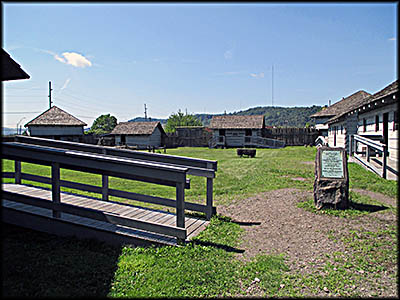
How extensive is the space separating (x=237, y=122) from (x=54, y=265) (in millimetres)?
39324

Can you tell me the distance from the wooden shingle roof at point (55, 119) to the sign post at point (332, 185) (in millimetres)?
39258

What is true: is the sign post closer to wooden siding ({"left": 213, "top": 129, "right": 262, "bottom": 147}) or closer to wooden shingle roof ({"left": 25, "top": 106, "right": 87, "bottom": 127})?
wooden siding ({"left": 213, "top": 129, "right": 262, "bottom": 147})

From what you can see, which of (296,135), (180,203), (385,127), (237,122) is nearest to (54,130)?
(237,122)

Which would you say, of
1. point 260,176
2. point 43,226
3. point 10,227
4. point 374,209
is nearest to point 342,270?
point 374,209

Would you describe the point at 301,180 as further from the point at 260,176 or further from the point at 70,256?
the point at 70,256

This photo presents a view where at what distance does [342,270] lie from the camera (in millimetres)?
4379

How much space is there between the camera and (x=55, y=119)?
134 ft

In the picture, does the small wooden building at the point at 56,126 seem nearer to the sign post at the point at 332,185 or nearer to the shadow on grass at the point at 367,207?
the sign post at the point at 332,185

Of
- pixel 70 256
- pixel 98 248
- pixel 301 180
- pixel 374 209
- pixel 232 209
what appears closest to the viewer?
pixel 70 256

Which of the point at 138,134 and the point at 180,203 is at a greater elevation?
the point at 138,134

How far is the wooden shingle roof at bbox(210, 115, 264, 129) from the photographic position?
41.4m

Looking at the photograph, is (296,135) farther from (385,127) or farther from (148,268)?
(148,268)

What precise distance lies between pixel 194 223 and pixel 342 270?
3014 millimetres

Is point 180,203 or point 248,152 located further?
point 248,152
